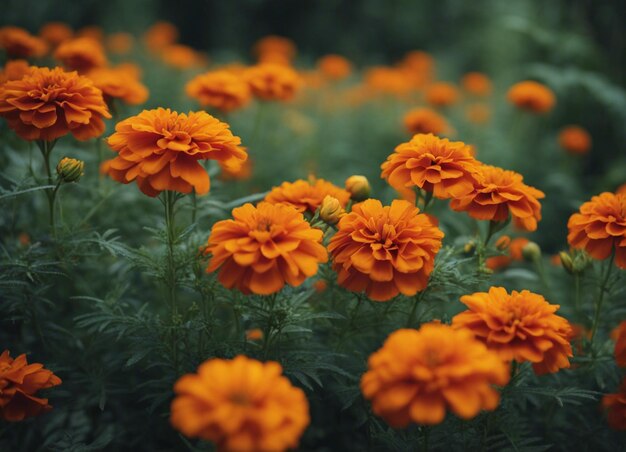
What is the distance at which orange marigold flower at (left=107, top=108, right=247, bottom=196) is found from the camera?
1.30 m

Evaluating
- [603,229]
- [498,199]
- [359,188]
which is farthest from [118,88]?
[603,229]

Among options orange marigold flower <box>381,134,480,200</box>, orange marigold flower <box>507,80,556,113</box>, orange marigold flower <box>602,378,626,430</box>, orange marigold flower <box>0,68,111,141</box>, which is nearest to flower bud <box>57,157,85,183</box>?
orange marigold flower <box>0,68,111,141</box>

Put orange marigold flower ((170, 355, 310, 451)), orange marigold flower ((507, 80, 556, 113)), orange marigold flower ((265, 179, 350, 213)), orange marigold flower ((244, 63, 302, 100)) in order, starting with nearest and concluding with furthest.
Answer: orange marigold flower ((170, 355, 310, 451))
orange marigold flower ((265, 179, 350, 213))
orange marigold flower ((244, 63, 302, 100))
orange marigold flower ((507, 80, 556, 113))

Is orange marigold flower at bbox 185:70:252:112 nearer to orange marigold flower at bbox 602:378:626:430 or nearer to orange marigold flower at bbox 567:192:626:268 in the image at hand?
orange marigold flower at bbox 567:192:626:268

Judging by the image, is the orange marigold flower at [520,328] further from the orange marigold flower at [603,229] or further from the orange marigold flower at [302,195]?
the orange marigold flower at [302,195]

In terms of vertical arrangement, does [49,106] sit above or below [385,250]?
above

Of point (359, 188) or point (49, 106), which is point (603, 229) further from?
point (49, 106)

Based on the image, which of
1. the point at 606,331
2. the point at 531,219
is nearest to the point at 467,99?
the point at 606,331

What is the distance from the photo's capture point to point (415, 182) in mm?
1453

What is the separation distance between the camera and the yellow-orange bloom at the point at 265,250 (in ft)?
3.92

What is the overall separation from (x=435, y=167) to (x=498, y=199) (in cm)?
20

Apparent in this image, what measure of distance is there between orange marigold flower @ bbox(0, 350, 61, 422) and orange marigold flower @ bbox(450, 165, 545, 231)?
1.17 m

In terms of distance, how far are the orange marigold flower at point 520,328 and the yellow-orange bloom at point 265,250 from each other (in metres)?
0.38

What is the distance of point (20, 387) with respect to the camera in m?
1.29
